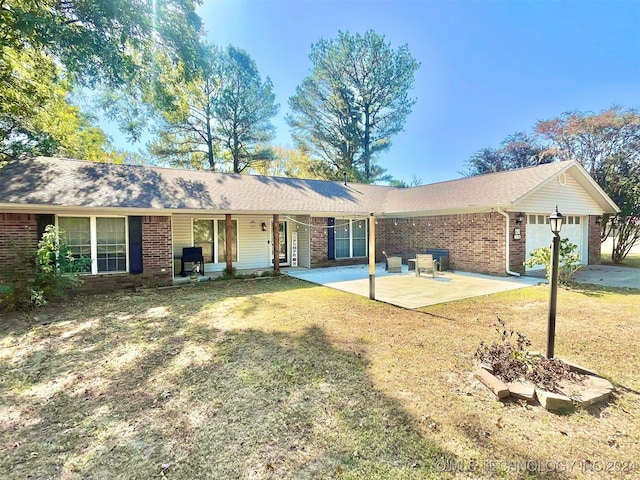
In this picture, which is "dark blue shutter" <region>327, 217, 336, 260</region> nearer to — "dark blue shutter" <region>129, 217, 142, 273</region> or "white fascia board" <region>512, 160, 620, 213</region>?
"white fascia board" <region>512, 160, 620, 213</region>

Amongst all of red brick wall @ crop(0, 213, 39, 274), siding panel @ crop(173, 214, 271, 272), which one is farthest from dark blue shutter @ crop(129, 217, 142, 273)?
red brick wall @ crop(0, 213, 39, 274)

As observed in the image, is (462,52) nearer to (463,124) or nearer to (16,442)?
(463,124)

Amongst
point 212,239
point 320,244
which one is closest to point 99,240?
point 212,239

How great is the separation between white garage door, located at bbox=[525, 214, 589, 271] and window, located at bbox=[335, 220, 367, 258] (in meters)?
6.61

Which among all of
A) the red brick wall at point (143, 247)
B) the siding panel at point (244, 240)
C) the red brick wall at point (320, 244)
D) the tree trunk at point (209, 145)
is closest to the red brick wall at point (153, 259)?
the red brick wall at point (143, 247)

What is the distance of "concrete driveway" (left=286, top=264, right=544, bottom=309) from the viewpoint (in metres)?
8.04

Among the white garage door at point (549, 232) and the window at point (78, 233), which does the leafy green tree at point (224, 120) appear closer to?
the window at point (78, 233)

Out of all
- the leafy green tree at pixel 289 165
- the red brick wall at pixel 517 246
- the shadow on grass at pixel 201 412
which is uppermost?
the leafy green tree at pixel 289 165

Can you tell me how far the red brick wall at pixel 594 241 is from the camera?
14.7 m

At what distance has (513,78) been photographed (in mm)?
17797

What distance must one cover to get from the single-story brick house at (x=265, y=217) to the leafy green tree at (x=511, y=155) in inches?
520

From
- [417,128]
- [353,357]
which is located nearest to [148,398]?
[353,357]

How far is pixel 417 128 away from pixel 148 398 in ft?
88.3

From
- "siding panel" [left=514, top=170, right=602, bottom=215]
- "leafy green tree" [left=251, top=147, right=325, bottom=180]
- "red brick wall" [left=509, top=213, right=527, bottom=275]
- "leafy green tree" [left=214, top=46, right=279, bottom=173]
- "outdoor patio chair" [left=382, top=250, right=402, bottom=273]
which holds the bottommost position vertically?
"outdoor patio chair" [left=382, top=250, right=402, bottom=273]
